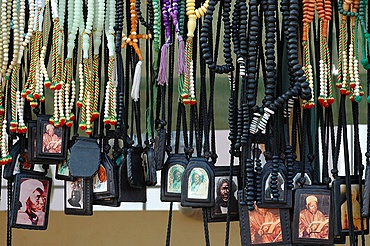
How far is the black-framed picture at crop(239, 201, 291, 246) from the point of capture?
0.93 meters

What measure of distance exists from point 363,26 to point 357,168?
0.73 ft

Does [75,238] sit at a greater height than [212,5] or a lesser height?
lesser

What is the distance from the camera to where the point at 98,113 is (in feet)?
3.49

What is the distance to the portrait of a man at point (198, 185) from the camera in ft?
3.25

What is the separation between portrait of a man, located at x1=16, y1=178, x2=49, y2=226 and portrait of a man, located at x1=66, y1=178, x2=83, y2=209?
45mm

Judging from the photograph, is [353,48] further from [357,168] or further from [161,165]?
[161,165]

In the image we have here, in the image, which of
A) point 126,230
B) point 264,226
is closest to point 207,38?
point 264,226

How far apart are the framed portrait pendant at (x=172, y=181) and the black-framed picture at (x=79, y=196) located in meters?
0.13

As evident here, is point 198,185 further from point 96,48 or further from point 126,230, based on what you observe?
point 126,230

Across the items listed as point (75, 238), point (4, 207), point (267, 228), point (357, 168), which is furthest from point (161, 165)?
point (75, 238)

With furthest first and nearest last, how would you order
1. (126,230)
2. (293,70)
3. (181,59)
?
1. (126,230)
2. (181,59)
3. (293,70)

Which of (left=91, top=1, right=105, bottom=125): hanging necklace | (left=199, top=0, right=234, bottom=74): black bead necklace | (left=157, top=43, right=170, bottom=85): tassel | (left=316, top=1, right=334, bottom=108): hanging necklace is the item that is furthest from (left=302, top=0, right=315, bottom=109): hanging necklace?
(left=91, top=1, right=105, bottom=125): hanging necklace

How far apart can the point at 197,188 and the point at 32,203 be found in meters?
0.30

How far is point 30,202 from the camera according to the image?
3.48 ft
